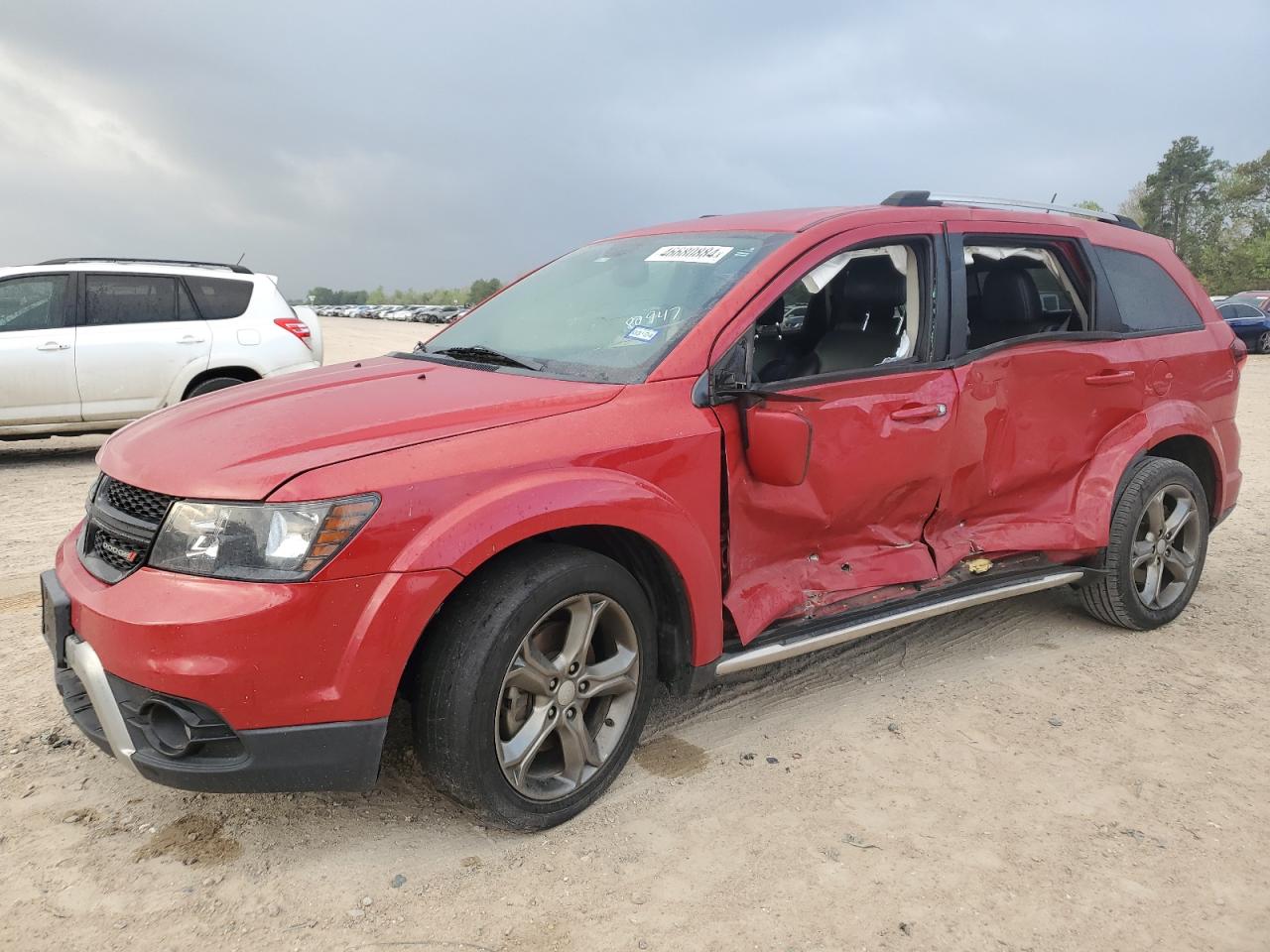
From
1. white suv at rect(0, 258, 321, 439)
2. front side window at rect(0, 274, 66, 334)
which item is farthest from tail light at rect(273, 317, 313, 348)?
front side window at rect(0, 274, 66, 334)

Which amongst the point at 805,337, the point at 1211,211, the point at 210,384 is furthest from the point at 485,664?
the point at 1211,211

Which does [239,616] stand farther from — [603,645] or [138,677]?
[603,645]

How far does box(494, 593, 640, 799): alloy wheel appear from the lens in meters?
2.65

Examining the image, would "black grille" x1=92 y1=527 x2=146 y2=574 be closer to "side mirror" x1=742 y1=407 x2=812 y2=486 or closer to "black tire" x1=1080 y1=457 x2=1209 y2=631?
"side mirror" x1=742 y1=407 x2=812 y2=486

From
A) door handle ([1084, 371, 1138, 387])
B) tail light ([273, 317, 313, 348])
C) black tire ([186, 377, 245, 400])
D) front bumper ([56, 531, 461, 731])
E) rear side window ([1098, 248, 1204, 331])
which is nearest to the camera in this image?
front bumper ([56, 531, 461, 731])

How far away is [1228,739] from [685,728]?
1.94 metres

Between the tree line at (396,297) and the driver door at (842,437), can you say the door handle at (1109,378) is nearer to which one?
the driver door at (842,437)

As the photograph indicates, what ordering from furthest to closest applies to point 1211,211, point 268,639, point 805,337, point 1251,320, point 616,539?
1. point 1211,211
2. point 1251,320
3. point 805,337
4. point 616,539
5. point 268,639

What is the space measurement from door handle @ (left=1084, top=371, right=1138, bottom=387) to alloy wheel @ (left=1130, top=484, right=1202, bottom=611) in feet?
1.80

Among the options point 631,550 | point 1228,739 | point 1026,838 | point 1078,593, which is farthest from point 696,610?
point 1078,593

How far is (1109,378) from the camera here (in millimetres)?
4117

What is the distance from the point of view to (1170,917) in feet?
7.97

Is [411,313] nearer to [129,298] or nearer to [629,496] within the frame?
[129,298]

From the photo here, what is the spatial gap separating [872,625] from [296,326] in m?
6.94
